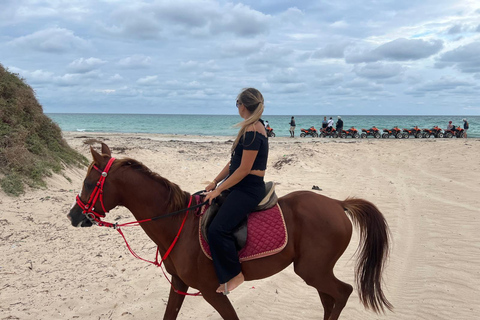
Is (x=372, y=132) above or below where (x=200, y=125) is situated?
below

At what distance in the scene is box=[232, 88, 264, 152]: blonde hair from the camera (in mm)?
3260

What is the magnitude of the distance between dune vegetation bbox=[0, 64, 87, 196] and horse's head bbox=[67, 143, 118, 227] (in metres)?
6.23

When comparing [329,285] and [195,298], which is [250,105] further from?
[195,298]

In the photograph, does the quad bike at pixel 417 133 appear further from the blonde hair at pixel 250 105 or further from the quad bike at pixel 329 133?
the blonde hair at pixel 250 105

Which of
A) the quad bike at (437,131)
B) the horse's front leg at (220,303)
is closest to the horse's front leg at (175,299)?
the horse's front leg at (220,303)

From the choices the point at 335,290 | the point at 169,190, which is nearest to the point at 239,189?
the point at 169,190

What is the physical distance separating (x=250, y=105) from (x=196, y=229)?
4.34 feet

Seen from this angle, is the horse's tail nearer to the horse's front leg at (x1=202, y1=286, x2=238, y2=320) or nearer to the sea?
the horse's front leg at (x1=202, y1=286, x2=238, y2=320)

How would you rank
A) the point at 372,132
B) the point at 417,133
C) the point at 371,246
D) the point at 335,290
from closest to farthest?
1. the point at 335,290
2. the point at 371,246
3. the point at 372,132
4. the point at 417,133

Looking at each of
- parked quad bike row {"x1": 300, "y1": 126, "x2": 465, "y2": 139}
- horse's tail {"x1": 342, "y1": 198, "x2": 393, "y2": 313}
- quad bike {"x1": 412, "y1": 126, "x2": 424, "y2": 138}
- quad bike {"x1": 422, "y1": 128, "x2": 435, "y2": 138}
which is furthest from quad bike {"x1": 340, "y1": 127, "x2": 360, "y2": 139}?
horse's tail {"x1": 342, "y1": 198, "x2": 393, "y2": 313}

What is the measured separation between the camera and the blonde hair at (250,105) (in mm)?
3260

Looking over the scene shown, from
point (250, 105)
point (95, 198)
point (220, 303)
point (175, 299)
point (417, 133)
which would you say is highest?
point (250, 105)

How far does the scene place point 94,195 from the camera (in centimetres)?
335

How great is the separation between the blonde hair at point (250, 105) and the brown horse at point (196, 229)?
0.90m
